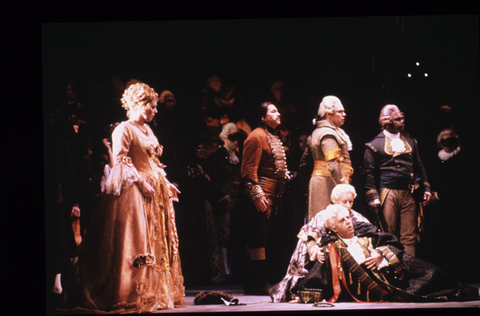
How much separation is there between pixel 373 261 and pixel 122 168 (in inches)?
93.5

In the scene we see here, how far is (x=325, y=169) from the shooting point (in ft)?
17.7

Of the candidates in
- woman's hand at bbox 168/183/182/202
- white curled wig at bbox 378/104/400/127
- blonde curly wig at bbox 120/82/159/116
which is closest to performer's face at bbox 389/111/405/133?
white curled wig at bbox 378/104/400/127

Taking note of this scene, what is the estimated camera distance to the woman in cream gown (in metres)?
5.06

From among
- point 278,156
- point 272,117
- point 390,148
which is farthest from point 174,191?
point 390,148

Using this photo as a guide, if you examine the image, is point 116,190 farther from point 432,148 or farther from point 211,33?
point 432,148

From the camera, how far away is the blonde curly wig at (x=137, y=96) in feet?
17.5

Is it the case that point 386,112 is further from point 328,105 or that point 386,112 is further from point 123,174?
point 123,174

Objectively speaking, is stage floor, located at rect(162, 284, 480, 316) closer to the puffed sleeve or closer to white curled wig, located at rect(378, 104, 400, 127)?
the puffed sleeve

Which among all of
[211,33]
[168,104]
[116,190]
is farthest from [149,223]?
[211,33]

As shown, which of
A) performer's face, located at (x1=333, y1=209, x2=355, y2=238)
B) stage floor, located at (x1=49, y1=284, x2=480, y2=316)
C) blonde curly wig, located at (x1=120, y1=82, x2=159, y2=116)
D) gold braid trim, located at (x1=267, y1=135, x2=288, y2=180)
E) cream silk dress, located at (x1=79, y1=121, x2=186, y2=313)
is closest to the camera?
stage floor, located at (x1=49, y1=284, x2=480, y2=316)

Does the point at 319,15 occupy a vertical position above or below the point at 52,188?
above

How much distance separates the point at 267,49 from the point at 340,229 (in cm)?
184

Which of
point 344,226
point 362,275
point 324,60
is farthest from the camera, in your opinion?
point 324,60

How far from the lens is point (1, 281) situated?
5.31 m
